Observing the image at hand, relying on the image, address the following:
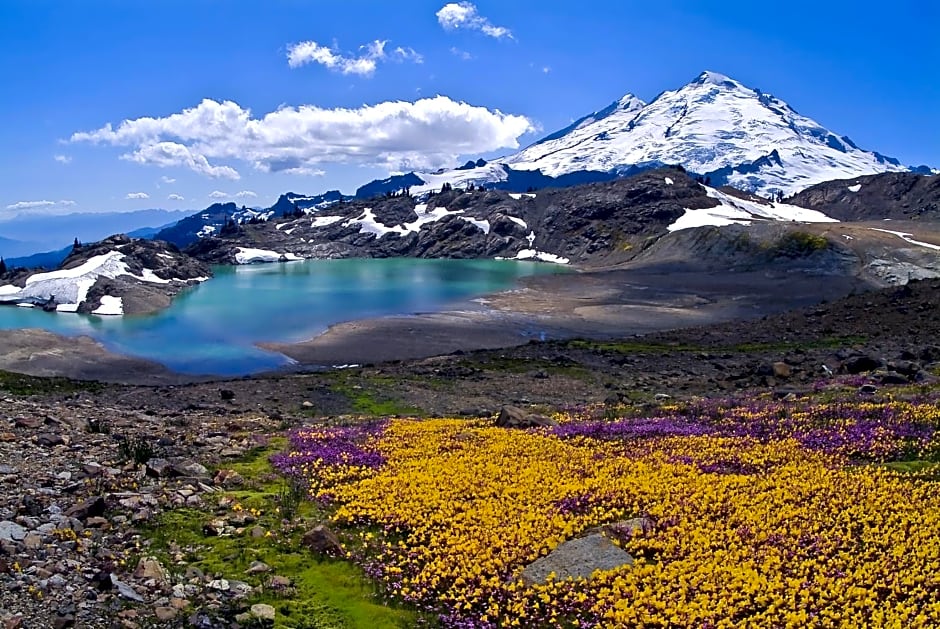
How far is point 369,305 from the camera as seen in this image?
119 metres

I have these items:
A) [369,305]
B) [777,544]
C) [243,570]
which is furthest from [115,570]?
[369,305]

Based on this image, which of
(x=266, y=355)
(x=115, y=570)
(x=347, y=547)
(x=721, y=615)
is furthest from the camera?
(x=266, y=355)

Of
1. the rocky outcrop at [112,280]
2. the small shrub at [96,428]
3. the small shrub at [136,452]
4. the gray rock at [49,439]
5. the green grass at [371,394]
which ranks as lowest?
the green grass at [371,394]

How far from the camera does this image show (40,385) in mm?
55844

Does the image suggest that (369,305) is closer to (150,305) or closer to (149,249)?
(150,305)

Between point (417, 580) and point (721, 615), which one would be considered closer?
point (721, 615)

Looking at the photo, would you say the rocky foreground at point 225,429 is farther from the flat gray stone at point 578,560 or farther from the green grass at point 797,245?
the green grass at point 797,245

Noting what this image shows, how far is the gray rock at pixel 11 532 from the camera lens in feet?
44.4

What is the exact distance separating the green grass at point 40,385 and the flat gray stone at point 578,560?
47.4 meters

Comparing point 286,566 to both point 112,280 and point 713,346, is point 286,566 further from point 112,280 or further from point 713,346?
point 112,280

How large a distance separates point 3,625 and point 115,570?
2855 mm

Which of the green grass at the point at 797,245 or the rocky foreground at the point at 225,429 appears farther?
the green grass at the point at 797,245

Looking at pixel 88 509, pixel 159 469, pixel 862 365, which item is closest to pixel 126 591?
pixel 88 509

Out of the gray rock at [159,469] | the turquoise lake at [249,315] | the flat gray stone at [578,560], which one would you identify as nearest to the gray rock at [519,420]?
the gray rock at [159,469]
